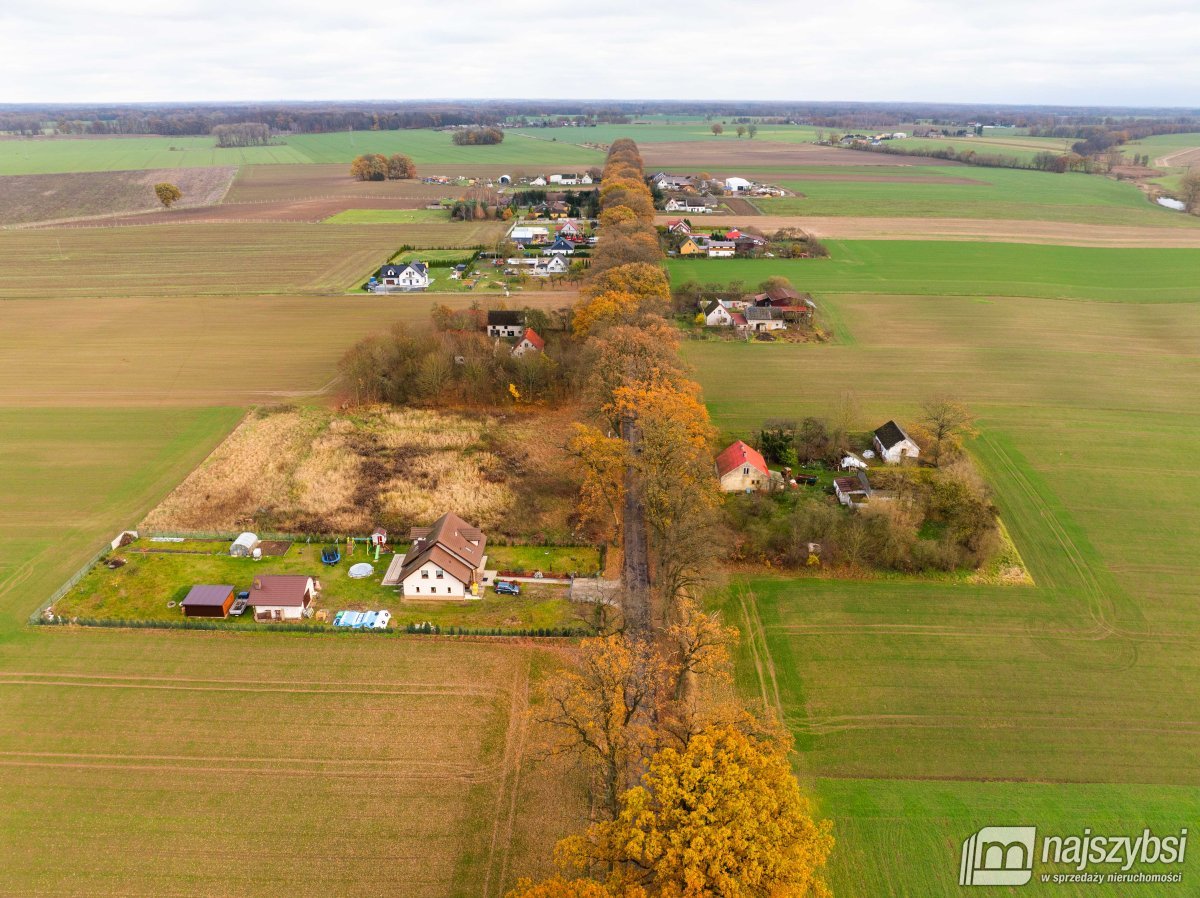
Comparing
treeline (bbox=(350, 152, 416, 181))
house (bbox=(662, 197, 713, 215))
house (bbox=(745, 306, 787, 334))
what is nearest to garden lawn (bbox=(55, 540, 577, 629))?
house (bbox=(745, 306, 787, 334))

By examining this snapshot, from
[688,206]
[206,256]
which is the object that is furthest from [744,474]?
[688,206]

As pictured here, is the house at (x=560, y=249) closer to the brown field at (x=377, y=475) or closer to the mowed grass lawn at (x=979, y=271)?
the mowed grass lawn at (x=979, y=271)

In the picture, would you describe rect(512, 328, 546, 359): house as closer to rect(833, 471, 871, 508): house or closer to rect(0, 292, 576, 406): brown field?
rect(0, 292, 576, 406): brown field

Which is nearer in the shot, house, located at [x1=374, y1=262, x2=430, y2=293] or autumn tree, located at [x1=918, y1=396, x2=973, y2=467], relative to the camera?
autumn tree, located at [x1=918, y1=396, x2=973, y2=467]

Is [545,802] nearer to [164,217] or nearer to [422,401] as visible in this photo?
[422,401]

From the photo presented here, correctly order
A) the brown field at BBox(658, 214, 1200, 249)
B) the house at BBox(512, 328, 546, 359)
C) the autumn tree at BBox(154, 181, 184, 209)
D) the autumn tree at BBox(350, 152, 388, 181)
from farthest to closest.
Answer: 1. the autumn tree at BBox(350, 152, 388, 181)
2. the autumn tree at BBox(154, 181, 184, 209)
3. the brown field at BBox(658, 214, 1200, 249)
4. the house at BBox(512, 328, 546, 359)

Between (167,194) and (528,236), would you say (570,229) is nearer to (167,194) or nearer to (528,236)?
(528,236)

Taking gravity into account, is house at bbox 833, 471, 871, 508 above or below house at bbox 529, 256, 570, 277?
below

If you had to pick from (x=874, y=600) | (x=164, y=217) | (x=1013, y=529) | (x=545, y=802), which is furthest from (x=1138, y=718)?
(x=164, y=217)
